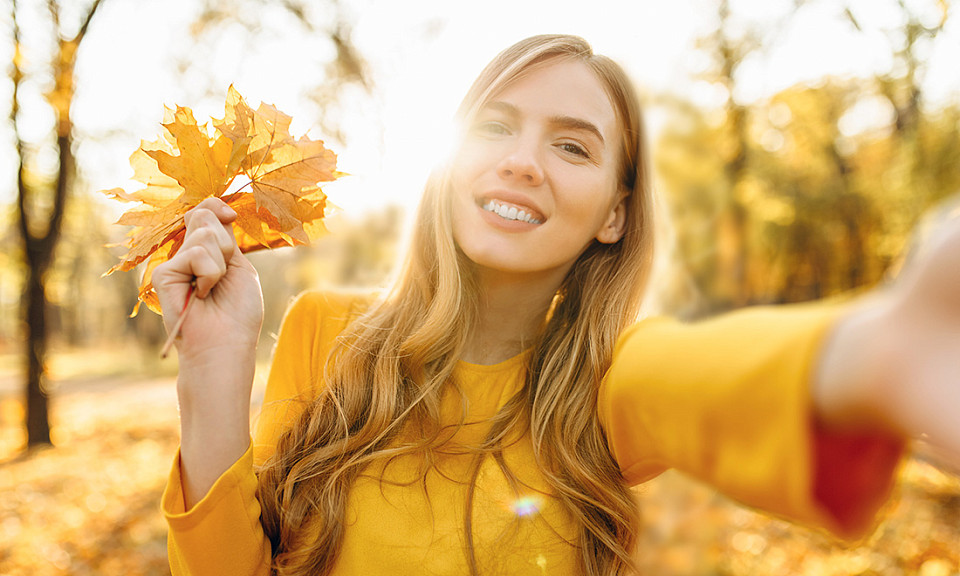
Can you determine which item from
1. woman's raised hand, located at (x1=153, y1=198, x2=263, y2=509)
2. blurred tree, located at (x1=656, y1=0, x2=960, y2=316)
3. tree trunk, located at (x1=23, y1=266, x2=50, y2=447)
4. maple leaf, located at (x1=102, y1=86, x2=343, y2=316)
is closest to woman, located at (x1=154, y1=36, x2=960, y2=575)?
woman's raised hand, located at (x1=153, y1=198, x2=263, y2=509)

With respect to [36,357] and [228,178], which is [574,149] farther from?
[36,357]

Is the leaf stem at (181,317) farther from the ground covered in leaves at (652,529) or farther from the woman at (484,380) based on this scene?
the ground covered in leaves at (652,529)

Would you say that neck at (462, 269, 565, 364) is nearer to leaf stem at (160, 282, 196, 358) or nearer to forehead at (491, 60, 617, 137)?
forehead at (491, 60, 617, 137)

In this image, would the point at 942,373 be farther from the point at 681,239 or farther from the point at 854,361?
the point at 681,239

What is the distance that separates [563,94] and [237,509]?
136 centimetres

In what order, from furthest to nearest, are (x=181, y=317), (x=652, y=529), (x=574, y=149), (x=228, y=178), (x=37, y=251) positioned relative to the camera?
(x=37, y=251)
(x=652, y=529)
(x=574, y=149)
(x=228, y=178)
(x=181, y=317)

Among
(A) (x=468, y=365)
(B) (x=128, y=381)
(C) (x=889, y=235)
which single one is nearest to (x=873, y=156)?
(C) (x=889, y=235)

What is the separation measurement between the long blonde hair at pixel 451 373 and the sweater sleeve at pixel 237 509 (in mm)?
67

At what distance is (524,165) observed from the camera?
1.65 m

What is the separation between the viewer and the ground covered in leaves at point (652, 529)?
193 inches

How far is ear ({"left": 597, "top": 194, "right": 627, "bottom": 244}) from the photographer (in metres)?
1.94

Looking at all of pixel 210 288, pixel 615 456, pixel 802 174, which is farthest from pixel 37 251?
pixel 802 174

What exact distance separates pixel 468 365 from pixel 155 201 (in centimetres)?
94

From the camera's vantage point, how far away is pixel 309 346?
1.88m
